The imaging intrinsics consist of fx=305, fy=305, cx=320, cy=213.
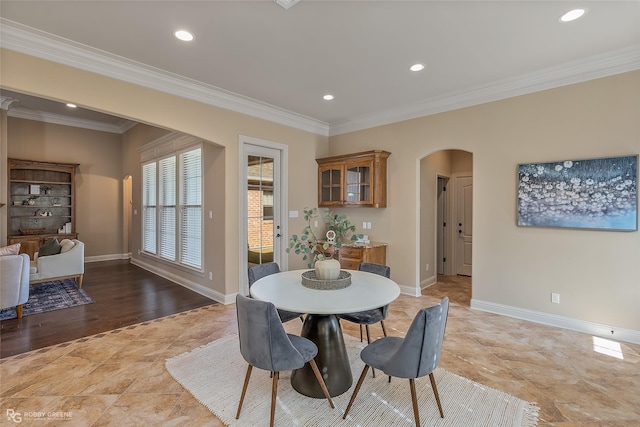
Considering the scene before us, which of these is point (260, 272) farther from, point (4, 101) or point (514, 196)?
point (4, 101)

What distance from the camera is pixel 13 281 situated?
3.51 meters

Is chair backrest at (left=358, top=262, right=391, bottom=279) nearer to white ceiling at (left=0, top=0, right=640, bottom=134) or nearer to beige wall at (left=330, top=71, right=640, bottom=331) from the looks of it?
beige wall at (left=330, top=71, right=640, bottom=331)

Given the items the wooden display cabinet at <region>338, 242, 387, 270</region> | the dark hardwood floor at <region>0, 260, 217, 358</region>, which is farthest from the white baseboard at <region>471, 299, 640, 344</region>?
the dark hardwood floor at <region>0, 260, 217, 358</region>

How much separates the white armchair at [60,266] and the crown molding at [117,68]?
3.14 metres

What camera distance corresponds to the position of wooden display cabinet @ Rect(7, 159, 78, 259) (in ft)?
20.0

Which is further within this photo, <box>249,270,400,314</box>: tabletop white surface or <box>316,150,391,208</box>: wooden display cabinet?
<box>316,150,391,208</box>: wooden display cabinet

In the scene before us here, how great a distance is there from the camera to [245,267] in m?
4.57

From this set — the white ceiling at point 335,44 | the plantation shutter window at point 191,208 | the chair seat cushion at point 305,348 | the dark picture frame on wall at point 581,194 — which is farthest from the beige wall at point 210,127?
the dark picture frame on wall at point 581,194

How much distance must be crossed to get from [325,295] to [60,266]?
4784mm

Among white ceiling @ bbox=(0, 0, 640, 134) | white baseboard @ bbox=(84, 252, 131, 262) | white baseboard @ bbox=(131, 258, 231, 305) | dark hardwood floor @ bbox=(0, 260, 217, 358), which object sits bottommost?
dark hardwood floor @ bbox=(0, 260, 217, 358)

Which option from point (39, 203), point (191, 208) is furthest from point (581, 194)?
point (39, 203)

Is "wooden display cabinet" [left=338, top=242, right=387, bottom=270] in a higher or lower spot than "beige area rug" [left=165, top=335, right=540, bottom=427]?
higher

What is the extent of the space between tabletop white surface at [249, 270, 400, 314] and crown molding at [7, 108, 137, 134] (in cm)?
646

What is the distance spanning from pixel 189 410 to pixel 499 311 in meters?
3.65
